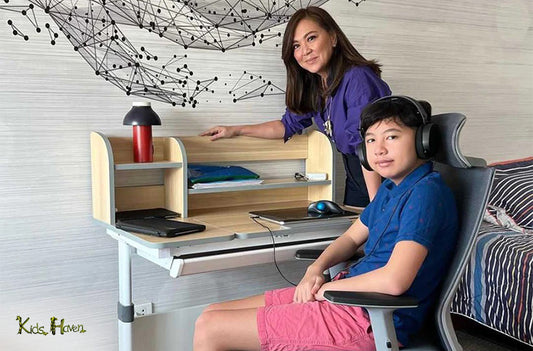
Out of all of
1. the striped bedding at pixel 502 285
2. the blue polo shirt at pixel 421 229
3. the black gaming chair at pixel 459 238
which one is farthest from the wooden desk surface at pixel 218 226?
the striped bedding at pixel 502 285

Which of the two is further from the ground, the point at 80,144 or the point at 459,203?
the point at 80,144

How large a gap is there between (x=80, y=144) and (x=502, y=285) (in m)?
1.63

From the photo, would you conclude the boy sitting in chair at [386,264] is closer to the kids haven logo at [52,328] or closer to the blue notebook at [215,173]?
the blue notebook at [215,173]

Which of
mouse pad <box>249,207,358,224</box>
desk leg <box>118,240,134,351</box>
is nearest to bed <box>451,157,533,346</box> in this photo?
mouse pad <box>249,207,358,224</box>

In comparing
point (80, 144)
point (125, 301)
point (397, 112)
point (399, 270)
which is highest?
point (397, 112)

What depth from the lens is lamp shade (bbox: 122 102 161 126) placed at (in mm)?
1990

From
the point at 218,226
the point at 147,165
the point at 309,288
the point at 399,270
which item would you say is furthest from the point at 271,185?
the point at 399,270

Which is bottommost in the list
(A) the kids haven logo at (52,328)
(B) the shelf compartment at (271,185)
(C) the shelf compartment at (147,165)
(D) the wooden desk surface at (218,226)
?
(A) the kids haven logo at (52,328)

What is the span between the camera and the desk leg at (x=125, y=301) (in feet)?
6.42

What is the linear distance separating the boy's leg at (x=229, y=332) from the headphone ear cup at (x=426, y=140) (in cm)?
58

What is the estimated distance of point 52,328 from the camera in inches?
83.3

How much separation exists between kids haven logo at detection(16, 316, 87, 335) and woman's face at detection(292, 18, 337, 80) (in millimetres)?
1227

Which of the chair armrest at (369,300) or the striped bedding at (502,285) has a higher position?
the chair armrest at (369,300)

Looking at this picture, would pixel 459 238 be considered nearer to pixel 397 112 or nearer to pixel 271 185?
pixel 397 112
